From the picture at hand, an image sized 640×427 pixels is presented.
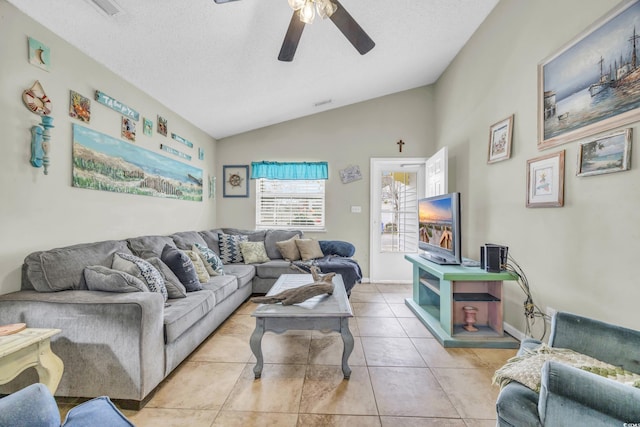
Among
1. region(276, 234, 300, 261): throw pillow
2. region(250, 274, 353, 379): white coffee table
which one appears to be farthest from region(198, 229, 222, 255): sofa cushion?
region(250, 274, 353, 379): white coffee table

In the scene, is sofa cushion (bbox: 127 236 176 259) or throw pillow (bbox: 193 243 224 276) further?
throw pillow (bbox: 193 243 224 276)

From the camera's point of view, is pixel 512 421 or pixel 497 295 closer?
pixel 512 421

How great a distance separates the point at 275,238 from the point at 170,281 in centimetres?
210

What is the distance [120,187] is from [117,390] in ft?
5.84

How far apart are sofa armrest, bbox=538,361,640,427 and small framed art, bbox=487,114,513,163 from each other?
2.21 metres

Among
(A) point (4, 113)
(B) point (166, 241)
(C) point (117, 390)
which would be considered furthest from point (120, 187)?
(C) point (117, 390)

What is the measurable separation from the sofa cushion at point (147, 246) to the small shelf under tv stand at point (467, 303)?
2.64 metres

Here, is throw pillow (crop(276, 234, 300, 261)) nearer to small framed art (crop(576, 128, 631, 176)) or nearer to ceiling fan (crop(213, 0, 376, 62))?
ceiling fan (crop(213, 0, 376, 62))

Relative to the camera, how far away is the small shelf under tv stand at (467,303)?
2389 millimetres

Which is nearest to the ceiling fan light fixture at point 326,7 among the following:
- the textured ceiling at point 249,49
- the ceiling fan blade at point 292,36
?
the ceiling fan blade at point 292,36

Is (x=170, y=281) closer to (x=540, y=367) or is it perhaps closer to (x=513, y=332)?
(x=540, y=367)

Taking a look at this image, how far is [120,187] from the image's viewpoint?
2.62m

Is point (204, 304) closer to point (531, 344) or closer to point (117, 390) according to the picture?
point (117, 390)

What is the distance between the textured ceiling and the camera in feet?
6.62
